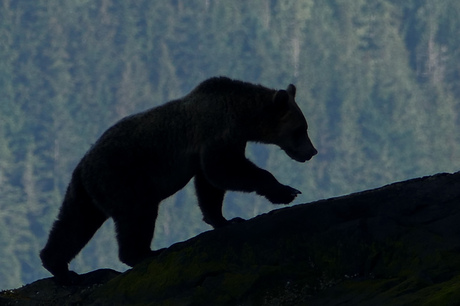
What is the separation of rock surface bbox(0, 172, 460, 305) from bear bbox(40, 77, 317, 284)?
0.76 meters

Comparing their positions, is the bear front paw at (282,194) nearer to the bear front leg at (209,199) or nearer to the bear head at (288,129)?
the bear head at (288,129)

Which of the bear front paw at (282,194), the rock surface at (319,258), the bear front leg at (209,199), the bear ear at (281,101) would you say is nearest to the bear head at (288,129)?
the bear ear at (281,101)

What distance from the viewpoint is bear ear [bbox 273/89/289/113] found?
34.8 ft

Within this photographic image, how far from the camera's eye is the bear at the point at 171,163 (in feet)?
33.8

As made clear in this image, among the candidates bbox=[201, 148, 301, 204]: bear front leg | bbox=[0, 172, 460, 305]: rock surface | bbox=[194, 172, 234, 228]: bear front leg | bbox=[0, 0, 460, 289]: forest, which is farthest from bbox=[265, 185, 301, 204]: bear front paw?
bbox=[0, 0, 460, 289]: forest

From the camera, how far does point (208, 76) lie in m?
157

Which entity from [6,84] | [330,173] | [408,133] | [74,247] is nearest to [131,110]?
[6,84]

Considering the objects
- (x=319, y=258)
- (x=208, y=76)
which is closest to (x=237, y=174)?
(x=319, y=258)

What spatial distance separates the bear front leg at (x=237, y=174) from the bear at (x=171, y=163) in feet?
0.05

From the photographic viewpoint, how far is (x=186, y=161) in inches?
419

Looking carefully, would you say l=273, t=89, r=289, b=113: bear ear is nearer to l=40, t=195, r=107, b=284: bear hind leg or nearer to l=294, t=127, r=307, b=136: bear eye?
l=294, t=127, r=307, b=136: bear eye

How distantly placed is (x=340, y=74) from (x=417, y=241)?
5952 inches

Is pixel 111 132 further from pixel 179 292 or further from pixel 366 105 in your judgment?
pixel 366 105

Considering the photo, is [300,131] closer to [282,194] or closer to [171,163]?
[282,194]
